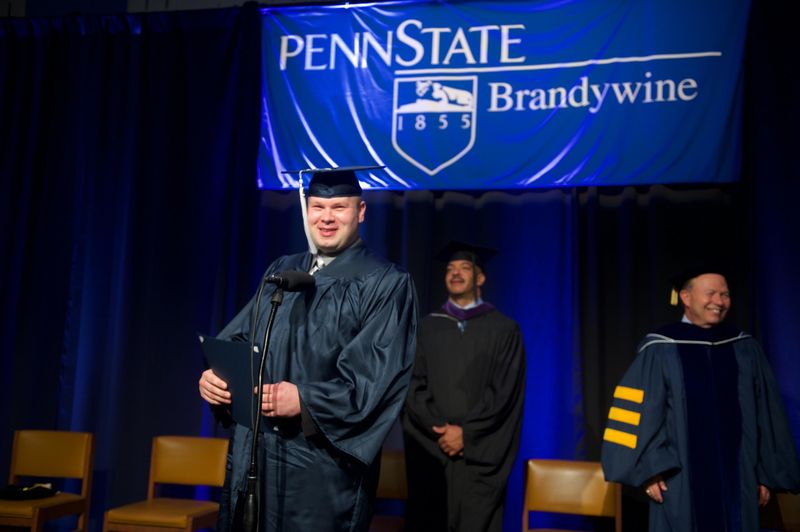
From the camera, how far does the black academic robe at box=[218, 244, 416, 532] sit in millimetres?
2312

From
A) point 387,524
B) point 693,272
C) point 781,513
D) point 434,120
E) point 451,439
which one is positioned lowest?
point 387,524

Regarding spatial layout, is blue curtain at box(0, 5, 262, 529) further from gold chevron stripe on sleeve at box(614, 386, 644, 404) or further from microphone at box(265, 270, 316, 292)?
microphone at box(265, 270, 316, 292)

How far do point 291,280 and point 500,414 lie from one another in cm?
218

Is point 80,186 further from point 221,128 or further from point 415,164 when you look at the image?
point 415,164

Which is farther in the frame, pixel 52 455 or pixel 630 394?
pixel 52 455

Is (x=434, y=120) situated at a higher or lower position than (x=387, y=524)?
higher

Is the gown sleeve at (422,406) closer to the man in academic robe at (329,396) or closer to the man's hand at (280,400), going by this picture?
the man in academic robe at (329,396)

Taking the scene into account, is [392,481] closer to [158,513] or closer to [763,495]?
[158,513]

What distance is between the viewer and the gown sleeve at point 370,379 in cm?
229

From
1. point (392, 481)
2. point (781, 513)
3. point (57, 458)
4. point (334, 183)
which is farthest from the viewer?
point (57, 458)

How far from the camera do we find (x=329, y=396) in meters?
2.29

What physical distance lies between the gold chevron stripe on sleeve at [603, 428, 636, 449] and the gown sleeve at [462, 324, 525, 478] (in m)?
0.55

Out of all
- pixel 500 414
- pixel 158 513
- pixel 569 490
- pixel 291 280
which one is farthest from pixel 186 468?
pixel 291 280

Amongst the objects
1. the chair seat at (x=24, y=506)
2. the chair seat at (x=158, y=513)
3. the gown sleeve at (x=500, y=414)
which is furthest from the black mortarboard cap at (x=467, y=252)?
the chair seat at (x=24, y=506)
